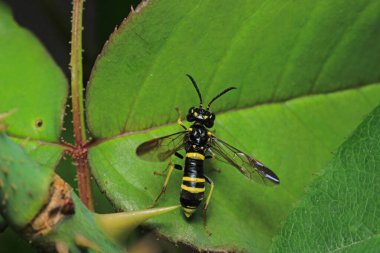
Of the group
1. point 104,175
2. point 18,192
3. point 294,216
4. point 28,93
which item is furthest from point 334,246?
point 28,93

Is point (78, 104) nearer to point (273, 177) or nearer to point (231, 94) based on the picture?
point (231, 94)

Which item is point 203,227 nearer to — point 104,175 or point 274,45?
point 104,175

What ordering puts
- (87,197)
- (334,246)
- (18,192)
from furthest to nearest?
1. (87,197)
2. (334,246)
3. (18,192)

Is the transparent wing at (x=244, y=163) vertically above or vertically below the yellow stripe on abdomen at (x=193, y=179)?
above

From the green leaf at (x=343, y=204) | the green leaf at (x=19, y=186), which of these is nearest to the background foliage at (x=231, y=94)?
the green leaf at (x=343, y=204)

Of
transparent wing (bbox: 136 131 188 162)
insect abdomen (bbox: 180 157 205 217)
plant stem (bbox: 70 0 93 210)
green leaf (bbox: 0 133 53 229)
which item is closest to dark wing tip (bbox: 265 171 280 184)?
insect abdomen (bbox: 180 157 205 217)

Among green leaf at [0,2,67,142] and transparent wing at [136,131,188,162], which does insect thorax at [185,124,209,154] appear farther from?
green leaf at [0,2,67,142]

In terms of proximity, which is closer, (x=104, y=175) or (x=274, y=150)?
(x=104, y=175)

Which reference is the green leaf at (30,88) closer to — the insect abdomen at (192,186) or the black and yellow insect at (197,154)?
the black and yellow insect at (197,154)

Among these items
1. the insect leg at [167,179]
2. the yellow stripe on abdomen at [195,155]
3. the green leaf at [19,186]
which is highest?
the yellow stripe on abdomen at [195,155]
